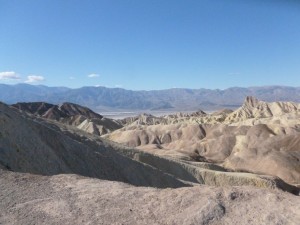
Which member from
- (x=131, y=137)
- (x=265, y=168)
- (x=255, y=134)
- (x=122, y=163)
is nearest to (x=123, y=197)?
(x=122, y=163)

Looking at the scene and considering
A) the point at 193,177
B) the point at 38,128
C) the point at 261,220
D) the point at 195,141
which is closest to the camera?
the point at 261,220

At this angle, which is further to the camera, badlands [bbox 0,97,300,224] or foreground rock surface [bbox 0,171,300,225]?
badlands [bbox 0,97,300,224]

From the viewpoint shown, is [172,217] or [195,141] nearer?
[172,217]

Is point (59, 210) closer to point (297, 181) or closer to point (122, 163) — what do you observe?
point (122, 163)

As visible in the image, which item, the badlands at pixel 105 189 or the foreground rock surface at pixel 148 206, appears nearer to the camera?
the foreground rock surface at pixel 148 206

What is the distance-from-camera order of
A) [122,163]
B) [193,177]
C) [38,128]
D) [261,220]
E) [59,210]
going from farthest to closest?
[193,177], [122,163], [38,128], [59,210], [261,220]

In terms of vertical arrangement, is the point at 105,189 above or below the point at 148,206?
above

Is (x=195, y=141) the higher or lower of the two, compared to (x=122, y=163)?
lower

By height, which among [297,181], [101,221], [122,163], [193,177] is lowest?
[297,181]

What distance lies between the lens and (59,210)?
470 inches

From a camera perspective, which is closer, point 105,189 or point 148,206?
point 148,206

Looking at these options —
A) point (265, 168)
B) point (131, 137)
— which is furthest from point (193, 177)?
point (131, 137)

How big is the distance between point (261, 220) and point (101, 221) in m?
3.89

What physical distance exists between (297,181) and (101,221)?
161ft
